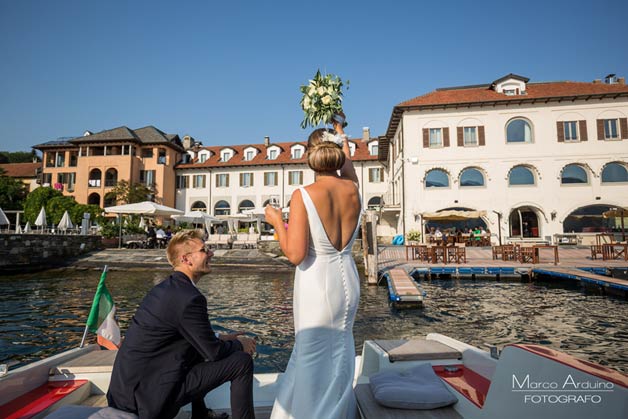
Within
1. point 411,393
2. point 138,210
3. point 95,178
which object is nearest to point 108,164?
point 95,178

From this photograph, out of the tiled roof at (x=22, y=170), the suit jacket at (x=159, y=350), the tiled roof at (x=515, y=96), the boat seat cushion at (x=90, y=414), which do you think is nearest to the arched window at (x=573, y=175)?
the tiled roof at (x=515, y=96)

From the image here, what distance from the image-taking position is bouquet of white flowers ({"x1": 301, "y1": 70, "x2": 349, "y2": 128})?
3.04m

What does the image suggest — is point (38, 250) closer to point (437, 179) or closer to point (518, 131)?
point (437, 179)

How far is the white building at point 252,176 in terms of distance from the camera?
122 feet

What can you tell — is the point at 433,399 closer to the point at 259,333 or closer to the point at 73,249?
the point at 259,333

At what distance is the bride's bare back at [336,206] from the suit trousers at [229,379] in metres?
0.98

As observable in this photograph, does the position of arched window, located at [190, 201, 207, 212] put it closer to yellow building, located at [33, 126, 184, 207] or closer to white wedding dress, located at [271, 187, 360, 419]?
yellow building, located at [33, 126, 184, 207]

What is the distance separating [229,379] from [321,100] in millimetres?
2209

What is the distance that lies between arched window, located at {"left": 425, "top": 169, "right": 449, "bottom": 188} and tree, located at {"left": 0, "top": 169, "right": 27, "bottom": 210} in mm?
41999

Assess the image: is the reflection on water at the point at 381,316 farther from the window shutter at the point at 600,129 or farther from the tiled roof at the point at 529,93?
the window shutter at the point at 600,129

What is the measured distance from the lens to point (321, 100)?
308 cm

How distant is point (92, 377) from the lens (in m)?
2.95

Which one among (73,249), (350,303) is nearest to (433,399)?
(350,303)

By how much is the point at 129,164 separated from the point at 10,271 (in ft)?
69.8
